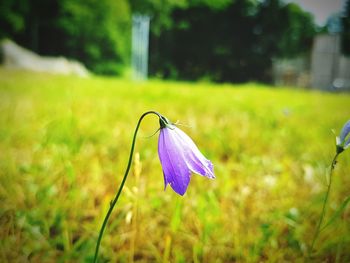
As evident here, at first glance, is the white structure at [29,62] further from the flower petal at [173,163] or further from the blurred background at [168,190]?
the flower petal at [173,163]

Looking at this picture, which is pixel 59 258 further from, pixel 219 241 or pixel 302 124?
pixel 302 124

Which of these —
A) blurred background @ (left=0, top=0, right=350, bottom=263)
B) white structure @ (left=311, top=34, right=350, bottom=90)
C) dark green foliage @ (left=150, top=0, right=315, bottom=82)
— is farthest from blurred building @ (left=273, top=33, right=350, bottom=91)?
blurred background @ (left=0, top=0, right=350, bottom=263)

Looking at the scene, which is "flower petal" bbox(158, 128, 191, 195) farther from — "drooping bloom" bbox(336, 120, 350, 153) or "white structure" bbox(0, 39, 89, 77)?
"white structure" bbox(0, 39, 89, 77)

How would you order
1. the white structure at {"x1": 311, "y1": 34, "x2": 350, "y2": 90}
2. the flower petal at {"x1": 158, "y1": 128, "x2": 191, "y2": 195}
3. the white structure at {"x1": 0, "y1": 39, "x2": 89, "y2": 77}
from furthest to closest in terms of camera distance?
the white structure at {"x1": 0, "y1": 39, "x2": 89, "y2": 77} < the white structure at {"x1": 311, "y1": 34, "x2": 350, "y2": 90} < the flower petal at {"x1": 158, "y1": 128, "x2": 191, "y2": 195}

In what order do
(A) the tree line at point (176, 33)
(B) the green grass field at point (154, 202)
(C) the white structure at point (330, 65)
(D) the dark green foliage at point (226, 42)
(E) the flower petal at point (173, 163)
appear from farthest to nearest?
(D) the dark green foliage at point (226, 42)
(A) the tree line at point (176, 33)
(C) the white structure at point (330, 65)
(B) the green grass field at point (154, 202)
(E) the flower petal at point (173, 163)

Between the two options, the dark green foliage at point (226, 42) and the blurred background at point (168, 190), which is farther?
the dark green foliage at point (226, 42)

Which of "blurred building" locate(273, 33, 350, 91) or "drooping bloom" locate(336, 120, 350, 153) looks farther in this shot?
"blurred building" locate(273, 33, 350, 91)

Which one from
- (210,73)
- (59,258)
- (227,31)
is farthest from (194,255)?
(227,31)

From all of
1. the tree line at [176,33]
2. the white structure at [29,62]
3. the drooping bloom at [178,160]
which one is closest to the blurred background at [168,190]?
the drooping bloom at [178,160]
